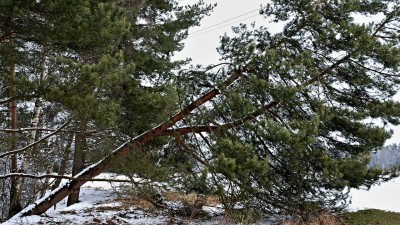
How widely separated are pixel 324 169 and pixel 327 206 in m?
1.40

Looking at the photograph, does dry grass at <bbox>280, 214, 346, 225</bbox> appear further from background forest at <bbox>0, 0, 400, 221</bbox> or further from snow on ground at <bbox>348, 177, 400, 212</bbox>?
snow on ground at <bbox>348, 177, 400, 212</bbox>

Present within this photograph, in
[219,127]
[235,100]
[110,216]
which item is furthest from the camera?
[110,216]

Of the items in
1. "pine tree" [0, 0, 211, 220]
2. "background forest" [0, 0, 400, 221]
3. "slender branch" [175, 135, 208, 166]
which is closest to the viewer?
"pine tree" [0, 0, 211, 220]

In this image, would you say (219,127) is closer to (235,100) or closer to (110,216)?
(235,100)

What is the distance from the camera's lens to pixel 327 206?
6969 mm

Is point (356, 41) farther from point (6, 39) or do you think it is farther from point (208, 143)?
point (6, 39)

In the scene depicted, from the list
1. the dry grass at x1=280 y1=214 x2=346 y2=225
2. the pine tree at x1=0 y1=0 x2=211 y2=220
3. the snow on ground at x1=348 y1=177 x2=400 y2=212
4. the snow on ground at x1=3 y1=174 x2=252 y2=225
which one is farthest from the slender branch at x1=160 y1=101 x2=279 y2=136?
the snow on ground at x1=348 y1=177 x2=400 y2=212

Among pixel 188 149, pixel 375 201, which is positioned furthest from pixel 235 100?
pixel 375 201

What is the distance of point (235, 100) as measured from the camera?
6273 millimetres

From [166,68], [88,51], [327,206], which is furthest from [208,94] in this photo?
[327,206]

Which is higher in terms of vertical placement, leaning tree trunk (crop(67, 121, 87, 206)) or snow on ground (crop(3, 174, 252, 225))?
A: leaning tree trunk (crop(67, 121, 87, 206))

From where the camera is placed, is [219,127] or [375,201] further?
[375,201]


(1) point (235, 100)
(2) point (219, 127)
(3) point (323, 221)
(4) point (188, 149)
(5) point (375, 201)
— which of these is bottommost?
(3) point (323, 221)

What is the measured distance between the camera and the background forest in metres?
5.26
